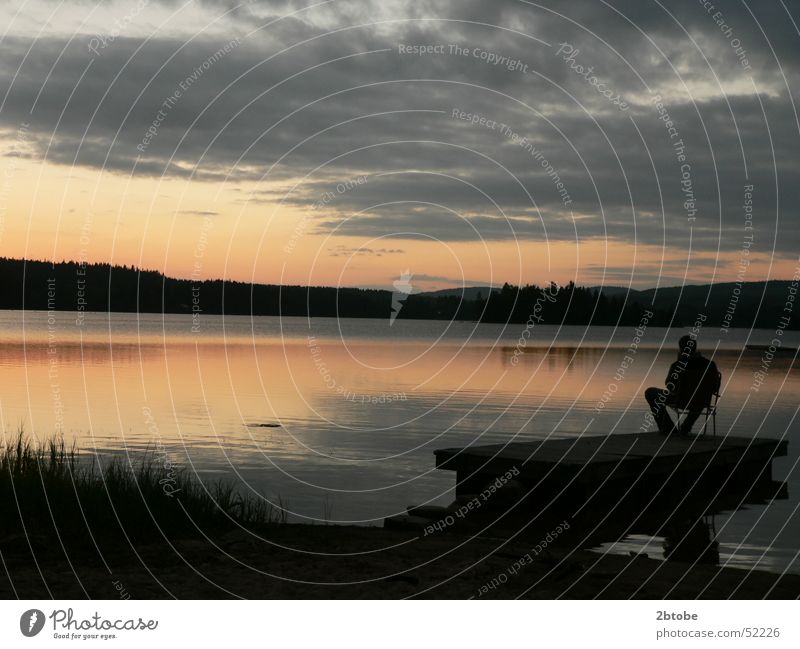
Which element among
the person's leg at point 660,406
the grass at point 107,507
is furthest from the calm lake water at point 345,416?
the grass at point 107,507

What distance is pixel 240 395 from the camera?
1692 inches

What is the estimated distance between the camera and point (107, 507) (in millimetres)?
12070

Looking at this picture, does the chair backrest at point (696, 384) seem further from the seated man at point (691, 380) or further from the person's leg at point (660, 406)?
the person's leg at point (660, 406)

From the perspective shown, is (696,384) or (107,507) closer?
(107,507)

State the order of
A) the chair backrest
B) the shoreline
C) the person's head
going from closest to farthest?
the shoreline
the person's head
the chair backrest

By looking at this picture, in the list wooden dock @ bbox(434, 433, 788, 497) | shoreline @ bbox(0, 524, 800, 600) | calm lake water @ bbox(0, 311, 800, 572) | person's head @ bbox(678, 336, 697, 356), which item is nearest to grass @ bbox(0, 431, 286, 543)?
shoreline @ bbox(0, 524, 800, 600)

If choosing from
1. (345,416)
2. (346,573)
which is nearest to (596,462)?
(346,573)

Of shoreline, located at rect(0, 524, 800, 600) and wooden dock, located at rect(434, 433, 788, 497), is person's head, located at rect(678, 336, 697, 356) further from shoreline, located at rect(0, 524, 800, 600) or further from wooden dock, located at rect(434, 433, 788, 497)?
shoreline, located at rect(0, 524, 800, 600)

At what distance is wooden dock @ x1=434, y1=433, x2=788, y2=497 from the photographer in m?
17.9

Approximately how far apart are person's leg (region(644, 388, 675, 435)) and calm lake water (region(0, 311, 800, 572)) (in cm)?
246

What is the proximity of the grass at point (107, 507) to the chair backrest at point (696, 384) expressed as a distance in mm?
10577

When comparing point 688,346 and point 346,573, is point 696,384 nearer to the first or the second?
point 688,346

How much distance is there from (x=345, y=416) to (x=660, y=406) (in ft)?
58.3
